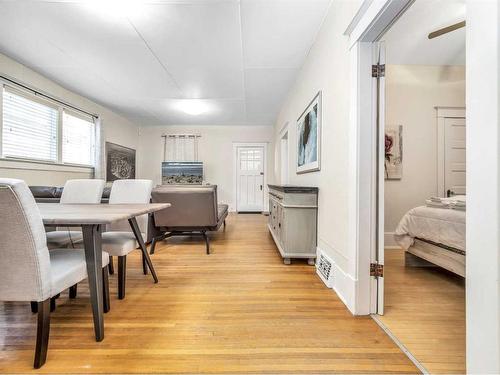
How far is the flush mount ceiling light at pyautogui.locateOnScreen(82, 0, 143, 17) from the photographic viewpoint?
2.05 meters

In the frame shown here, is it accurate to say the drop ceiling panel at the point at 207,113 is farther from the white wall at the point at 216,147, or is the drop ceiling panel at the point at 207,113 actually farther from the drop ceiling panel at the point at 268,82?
the drop ceiling panel at the point at 268,82

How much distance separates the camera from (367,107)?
1.51m

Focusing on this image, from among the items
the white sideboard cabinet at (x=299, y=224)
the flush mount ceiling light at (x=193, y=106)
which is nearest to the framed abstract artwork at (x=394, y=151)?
the white sideboard cabinet at (x=299, y=224)

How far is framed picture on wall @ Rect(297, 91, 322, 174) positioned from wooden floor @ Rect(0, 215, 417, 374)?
122 centimetres

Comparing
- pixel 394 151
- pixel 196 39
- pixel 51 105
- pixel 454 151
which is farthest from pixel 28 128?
pixel 454 151

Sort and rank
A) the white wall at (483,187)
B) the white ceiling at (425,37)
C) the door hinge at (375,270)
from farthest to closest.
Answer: the white ceiling at (425,37) < the door hinge at (375,270) < the white wall at (483,187)

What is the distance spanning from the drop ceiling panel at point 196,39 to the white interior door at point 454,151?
308cm

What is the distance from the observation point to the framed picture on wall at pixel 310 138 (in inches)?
92.4

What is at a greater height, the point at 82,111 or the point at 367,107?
the point at 82,111

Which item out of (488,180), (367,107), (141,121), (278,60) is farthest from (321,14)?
(141,121)

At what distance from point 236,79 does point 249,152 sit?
10.6 feet

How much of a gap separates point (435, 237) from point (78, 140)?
5750mm

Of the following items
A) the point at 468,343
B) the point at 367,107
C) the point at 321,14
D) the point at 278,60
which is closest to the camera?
the point at 468,343

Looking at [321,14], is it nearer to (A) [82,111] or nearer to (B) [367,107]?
(B) [367,107]
